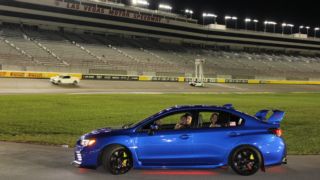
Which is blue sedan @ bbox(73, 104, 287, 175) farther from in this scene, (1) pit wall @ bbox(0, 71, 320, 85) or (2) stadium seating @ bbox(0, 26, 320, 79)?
(2) stadium seating @ bbox(0, 26, 320, 79)

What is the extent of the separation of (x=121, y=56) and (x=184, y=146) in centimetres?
6549

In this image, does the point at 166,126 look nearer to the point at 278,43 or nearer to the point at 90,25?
the point at 90,25

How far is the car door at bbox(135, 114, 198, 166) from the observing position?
811 centimetres

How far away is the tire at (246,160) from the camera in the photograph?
8.20 metres

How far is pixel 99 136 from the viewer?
8148 millimetres

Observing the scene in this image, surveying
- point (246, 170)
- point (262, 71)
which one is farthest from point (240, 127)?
point (262, 71)

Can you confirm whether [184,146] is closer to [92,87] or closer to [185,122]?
[185,122]

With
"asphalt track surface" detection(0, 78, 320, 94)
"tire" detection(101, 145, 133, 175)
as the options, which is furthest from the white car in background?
"tire" detection(101, 145, 133, 175)

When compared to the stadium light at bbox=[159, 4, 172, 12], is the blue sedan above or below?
below

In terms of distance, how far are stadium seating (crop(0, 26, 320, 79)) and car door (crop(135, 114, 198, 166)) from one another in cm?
4545

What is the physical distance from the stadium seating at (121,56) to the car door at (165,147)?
4545 centimetres

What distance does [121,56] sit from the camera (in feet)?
239

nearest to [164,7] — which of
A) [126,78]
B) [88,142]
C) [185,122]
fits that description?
[126,78]

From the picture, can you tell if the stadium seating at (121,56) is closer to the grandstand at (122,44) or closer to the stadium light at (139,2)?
the grandstand at (122,44)
